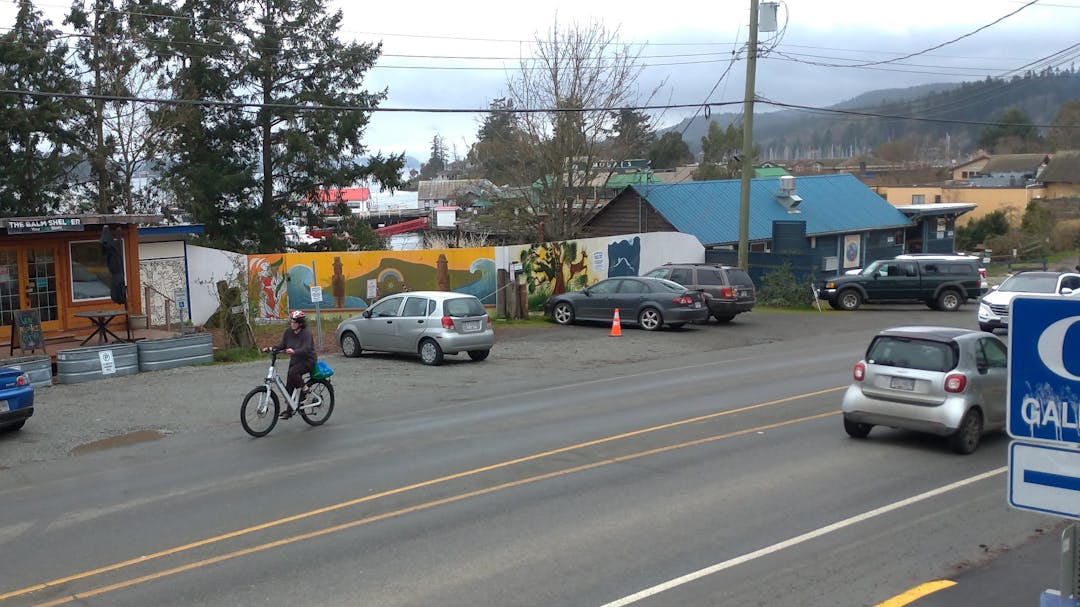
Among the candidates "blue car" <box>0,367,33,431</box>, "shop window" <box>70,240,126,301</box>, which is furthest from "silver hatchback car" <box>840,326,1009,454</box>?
"shop window" <box>70,240,126,301</box>

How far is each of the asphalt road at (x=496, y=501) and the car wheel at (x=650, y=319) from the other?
9224 millimetres

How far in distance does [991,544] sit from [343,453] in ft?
24.5

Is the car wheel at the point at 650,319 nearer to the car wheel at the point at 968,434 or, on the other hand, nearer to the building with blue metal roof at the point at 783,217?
the building with blue metal roof at the point at 783,217

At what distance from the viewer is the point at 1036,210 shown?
59.8 m

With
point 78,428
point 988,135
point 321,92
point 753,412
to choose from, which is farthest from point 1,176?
point 988,135

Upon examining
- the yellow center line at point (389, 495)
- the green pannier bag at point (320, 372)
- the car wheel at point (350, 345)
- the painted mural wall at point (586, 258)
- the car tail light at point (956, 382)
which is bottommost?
the yellow center line at point (389, 495)

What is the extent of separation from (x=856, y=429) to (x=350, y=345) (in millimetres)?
12813

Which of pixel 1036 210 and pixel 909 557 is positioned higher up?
pixel 1036 210

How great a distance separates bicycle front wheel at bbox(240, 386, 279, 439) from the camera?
1357 centimetres

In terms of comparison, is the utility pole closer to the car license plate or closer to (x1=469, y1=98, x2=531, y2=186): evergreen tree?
(x1=469, y1=98, x2=531, y2=186): evergreen tree

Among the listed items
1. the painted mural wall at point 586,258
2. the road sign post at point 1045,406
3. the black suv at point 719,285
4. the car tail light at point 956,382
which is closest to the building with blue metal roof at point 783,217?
the painted mural wall at point 586,258

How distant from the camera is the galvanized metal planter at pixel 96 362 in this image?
60.3 feet

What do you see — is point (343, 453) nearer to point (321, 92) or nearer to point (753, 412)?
point (753, 412)

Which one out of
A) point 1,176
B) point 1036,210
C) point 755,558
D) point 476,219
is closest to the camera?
point 755,558
